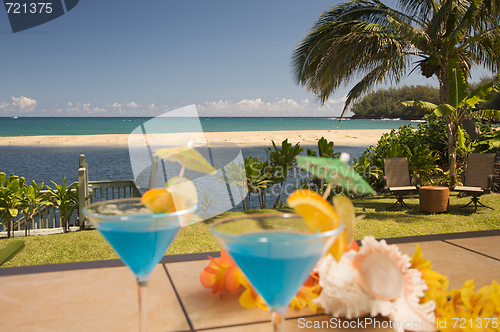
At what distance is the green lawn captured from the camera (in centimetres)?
423

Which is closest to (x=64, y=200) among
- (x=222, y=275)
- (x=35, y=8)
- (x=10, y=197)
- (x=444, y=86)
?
(x=10, y=197)

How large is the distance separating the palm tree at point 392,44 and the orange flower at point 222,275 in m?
8.25

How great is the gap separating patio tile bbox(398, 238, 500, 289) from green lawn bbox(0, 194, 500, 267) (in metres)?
3.47

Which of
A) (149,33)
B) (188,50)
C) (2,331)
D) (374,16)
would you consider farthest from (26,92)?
(2,331)

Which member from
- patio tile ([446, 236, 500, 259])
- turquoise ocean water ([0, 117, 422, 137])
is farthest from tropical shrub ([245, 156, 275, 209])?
turquoise ocean water ([0, 117, 422, 137])

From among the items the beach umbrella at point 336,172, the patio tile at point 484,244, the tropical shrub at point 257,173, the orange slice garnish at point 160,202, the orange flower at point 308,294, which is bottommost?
the tropical shrub at point 257,173

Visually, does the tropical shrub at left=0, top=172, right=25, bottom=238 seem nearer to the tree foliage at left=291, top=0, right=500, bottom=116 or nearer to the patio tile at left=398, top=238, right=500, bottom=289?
the patio tile at left=398, top=238, right=500, bottom=289

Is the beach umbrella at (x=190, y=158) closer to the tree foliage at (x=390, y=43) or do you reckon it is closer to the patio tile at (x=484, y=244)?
the patio tile at (x=484, y=244)

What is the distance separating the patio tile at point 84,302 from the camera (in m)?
0.69

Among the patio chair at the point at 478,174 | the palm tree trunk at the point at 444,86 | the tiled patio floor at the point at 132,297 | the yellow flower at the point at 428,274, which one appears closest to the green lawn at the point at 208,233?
the patio chair at the point at 478,174

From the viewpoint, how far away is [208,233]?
5.23 m

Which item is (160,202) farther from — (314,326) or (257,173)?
(257,173)

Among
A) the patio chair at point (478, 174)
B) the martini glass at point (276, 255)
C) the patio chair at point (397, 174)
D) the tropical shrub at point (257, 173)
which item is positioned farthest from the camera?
the patio chair at point (397, 174)

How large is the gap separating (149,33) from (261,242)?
6521 centimetres
